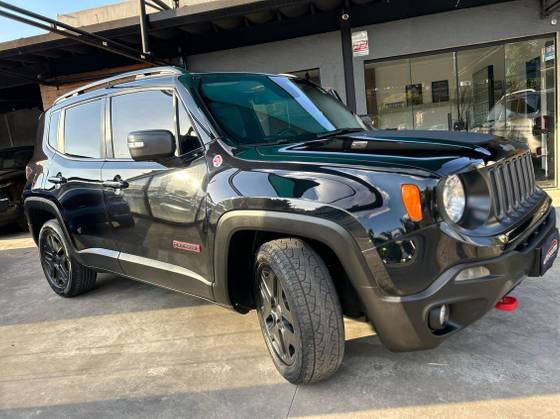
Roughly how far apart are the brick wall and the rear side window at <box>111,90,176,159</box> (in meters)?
6.97

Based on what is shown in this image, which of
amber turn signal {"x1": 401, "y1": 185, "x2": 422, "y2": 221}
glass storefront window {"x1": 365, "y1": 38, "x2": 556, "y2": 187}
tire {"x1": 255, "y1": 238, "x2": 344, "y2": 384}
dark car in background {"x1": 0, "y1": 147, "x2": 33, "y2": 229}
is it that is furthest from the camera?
dark car in background {"x1": 0, "y1": 147, "x2": 33, "y2": 229}

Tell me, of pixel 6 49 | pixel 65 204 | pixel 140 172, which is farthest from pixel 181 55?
pixel 140 172

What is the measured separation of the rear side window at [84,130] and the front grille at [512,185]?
2.96m

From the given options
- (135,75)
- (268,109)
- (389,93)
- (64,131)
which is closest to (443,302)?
(268,109)

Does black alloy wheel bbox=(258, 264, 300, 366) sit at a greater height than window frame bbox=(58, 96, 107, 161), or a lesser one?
lesser

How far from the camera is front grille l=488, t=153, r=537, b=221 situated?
8.29 ft

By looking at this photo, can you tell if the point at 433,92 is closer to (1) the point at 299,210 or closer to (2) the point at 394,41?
(2) the point at 394,41

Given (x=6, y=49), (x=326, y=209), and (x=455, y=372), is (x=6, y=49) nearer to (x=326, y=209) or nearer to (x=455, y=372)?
(x=326, y=209)

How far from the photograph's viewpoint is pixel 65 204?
4180 mm

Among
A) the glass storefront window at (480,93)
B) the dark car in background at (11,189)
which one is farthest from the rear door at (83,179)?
the glass storefront window at (480,93)

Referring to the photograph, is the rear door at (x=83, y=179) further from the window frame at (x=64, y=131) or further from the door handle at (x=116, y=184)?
the door handle at (x=116, y=184)

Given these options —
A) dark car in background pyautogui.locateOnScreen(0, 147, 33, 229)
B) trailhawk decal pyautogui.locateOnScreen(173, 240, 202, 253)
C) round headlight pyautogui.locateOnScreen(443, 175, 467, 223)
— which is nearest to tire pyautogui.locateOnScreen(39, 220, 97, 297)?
trailhawk decal pyautogui.locateOnScreen(173, 240, 202, 253)

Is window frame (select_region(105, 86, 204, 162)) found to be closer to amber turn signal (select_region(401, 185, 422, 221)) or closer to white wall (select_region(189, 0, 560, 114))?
amber turn signal (select_region(401, 185, 422, 221))

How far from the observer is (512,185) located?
2764 millimetres
